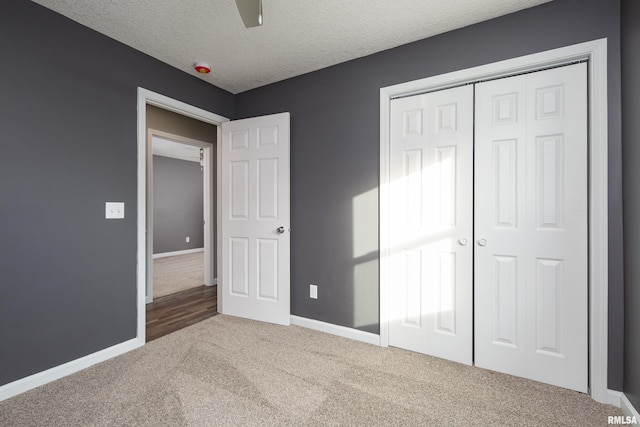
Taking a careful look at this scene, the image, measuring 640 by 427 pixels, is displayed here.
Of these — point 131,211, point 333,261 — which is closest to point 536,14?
point 333,261

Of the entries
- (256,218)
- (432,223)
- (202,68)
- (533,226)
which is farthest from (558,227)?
(202,68)

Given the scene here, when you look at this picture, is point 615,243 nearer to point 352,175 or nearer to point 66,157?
point 352,175

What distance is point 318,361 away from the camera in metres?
2.15

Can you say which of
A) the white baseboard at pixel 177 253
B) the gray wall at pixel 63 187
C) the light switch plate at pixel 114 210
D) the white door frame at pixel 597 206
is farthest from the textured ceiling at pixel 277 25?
the white baseboard at pixel 177 253

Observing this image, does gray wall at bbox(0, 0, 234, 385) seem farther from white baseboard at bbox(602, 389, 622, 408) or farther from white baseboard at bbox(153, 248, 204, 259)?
white baseboard at bbox(153, 248, 204, 259)

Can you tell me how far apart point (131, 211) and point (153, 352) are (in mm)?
1153

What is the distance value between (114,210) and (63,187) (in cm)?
35

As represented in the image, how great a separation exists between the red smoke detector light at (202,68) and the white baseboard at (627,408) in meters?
3.77

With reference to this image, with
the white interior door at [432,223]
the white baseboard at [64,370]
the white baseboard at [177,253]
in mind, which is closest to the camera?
the white baseboard at [64,370]

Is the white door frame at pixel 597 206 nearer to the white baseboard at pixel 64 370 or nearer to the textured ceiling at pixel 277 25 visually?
the textured ceiling at pixel 277 25

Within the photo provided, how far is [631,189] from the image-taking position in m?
1.54

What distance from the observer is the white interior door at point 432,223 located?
210 centimetres

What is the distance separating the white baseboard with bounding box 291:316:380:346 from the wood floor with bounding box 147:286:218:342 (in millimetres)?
1046

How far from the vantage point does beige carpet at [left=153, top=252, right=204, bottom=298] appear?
13.8 feet
